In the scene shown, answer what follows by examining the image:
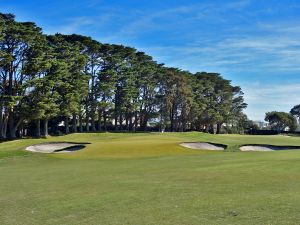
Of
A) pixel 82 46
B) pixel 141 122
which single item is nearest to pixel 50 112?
pixel 82 46

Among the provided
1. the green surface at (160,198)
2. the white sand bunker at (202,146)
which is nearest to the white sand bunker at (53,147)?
the white sand bunker at (202,146)

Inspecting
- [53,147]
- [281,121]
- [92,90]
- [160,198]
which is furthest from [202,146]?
[281,121]

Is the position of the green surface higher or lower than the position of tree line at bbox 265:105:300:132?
lower

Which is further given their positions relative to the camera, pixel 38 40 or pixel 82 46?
pixel 82 46

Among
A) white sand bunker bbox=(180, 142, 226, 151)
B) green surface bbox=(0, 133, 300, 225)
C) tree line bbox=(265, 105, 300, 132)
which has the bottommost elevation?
green surface bbox=(0, 133, 300, 225)

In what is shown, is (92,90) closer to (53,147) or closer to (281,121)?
(53,147)

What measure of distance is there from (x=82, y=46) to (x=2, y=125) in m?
25.7

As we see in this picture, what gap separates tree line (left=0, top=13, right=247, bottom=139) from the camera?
60406 mm

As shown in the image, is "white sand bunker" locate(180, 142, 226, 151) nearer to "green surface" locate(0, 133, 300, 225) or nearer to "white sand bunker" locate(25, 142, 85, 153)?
"white sand bunker" locate(25, 142, 85, 153)

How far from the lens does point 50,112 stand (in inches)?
2493

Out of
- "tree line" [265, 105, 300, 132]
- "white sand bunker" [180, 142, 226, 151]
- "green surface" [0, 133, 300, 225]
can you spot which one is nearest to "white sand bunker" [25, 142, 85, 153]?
"white sand bunker" [180, 142, 226, 151]

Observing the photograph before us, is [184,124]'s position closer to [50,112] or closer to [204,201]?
[50,112]

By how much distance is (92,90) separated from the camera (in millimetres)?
83188

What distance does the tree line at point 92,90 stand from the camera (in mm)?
60406
